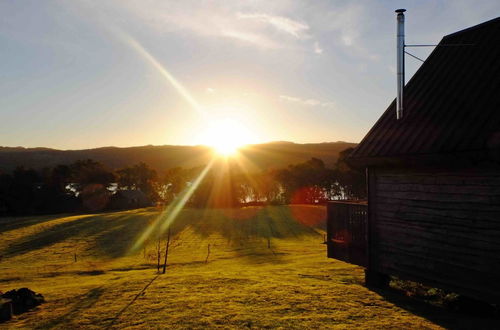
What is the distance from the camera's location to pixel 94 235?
5044 centimetres

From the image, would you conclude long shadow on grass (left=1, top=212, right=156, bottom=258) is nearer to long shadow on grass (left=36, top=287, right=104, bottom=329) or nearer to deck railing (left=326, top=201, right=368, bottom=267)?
long shadow on grass (left=36, top=287, right=104, bottom=329)

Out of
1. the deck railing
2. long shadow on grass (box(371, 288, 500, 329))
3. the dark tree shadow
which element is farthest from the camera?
the dark tree shadow

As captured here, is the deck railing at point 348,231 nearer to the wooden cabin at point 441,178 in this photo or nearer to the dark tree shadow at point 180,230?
the wooden cabin at point 441,178

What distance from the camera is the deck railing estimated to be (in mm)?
13758

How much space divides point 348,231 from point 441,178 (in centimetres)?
468

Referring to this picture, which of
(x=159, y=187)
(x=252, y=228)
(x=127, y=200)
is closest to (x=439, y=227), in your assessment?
(x=252, y=228)

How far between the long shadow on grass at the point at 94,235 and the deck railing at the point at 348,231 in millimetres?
29174

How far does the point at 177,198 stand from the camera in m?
94.2

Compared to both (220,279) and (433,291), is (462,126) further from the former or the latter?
(220,279)

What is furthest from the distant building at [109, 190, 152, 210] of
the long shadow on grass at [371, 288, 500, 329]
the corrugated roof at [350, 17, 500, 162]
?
the long shadow on grass at [371, 288, 500, 329]

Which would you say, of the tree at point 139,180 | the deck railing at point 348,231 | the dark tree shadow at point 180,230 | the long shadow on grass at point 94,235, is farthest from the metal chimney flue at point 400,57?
the tree at point 139,180

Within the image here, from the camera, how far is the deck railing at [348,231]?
1376 centimetres

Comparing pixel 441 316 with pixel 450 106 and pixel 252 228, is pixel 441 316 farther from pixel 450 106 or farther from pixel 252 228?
pixel 252 228

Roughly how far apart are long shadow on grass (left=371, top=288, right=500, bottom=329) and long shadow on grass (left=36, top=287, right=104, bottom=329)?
9.56 meters
